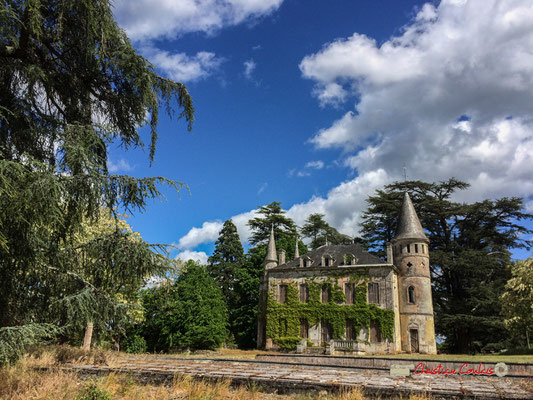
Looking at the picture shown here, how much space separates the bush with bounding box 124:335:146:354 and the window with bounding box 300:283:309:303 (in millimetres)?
12684

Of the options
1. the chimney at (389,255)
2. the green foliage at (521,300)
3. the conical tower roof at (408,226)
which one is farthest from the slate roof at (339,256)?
the green foliage at (521,300)

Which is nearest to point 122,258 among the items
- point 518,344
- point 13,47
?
point 13,47

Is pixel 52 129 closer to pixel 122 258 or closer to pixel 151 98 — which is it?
pixel 151 98

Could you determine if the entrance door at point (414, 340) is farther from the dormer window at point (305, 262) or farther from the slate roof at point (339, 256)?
the dormer window at point (305, 262)

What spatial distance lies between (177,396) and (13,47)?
630 cm

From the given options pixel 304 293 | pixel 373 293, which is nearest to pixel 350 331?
pixel 373 293

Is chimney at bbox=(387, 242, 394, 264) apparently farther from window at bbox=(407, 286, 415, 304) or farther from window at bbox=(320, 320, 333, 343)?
window at bbox=(320, 320, 333, 343)

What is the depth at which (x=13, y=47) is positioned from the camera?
6848mm

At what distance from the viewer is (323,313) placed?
105ft

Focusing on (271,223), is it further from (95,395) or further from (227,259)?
(95,395)

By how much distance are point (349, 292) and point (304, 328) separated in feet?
15.4

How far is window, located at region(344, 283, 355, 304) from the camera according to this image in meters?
31.7

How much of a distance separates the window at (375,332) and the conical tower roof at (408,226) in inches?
283
